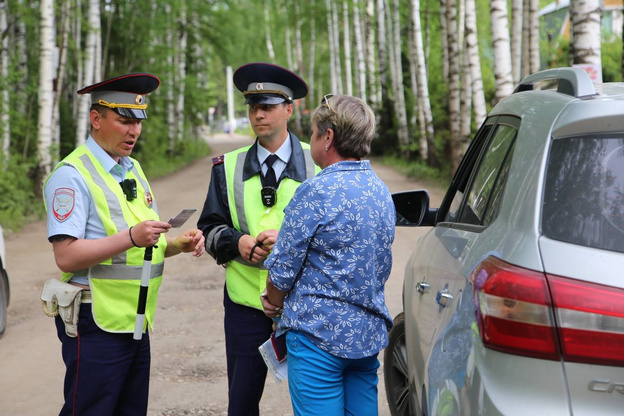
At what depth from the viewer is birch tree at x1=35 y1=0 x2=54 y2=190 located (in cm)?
1645

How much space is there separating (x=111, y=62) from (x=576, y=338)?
95.8ft

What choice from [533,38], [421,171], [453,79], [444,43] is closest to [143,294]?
[533,38]

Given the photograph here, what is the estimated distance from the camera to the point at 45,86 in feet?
55.7

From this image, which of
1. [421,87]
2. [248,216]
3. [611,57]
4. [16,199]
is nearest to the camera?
[248,216]

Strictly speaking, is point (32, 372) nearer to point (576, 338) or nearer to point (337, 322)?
point (337, 322)

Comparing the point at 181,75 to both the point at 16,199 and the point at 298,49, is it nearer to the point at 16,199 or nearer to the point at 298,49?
the point at 298,49

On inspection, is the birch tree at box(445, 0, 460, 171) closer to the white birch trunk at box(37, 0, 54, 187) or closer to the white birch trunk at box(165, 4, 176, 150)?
the white birch trunk at box(37, 0, 54, 187)

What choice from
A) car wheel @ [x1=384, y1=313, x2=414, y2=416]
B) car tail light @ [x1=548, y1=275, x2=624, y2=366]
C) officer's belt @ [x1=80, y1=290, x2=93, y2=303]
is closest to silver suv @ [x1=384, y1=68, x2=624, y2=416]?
car tail light @ [x1=548, y1=275, x2=624, y2=366]

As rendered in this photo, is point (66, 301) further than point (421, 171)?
No

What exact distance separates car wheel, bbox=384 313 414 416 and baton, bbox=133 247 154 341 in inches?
61.9

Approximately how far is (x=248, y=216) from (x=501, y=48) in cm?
1153

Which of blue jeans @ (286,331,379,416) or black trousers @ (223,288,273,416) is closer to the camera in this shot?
blue jeans @ (286,331,379,416)

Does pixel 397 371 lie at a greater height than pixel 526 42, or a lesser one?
lesser

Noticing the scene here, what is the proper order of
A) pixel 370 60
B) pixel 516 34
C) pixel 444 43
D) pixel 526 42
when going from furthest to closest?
1. pixel 370 60
2. pixel 444 43
3. pixel 516 34
4. pixel 526 42
